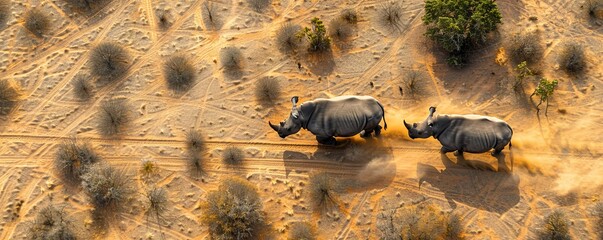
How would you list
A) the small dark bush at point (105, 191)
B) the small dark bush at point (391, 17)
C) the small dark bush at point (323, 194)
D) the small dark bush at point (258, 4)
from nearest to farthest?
the small dark bush at point (323, 194)
the small dark bush at point (105, 191)
the small dark bush at point (391, 17)
the small dark bush at point (258, 4)

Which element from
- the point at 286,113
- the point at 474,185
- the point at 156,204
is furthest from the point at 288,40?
the point at 474,185

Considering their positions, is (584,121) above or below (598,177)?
above

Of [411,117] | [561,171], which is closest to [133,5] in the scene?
[411,117]

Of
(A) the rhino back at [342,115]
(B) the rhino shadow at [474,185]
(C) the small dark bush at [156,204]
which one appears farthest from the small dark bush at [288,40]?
(C) the small dark bush at [156,204]

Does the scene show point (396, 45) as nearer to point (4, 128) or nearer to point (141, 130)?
point (141, 130)

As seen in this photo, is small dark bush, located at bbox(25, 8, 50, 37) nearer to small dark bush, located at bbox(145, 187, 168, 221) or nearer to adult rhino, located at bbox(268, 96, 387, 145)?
small dark bush, located at bbox(145, 187, 168, 221)

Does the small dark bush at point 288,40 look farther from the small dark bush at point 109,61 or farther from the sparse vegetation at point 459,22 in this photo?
the small dark bush at point 109,61
